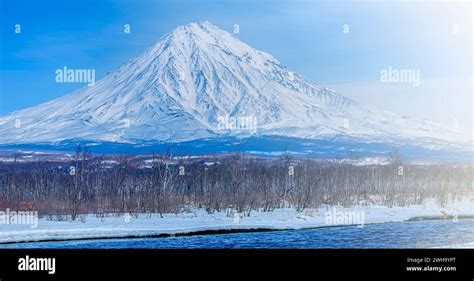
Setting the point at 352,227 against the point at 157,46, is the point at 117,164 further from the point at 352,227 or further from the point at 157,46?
the point at 352,227

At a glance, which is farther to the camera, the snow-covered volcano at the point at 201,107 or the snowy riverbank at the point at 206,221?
the snow-covered volcano at the point at 201,107

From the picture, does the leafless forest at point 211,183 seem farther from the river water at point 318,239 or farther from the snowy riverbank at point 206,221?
the river water at point 318,239

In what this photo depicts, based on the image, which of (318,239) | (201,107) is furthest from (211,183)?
(318,239)

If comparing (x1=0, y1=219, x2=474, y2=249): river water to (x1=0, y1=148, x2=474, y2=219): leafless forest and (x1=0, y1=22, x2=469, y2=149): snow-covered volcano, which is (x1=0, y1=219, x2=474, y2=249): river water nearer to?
(x1=0, y1=148, x2=474, y2=219): leafless forest

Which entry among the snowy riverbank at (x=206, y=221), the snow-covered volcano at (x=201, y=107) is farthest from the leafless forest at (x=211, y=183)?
the snow-covered volcano at (x=201, y=107)

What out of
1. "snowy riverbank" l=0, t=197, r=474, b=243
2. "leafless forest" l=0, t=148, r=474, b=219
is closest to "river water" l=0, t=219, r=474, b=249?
"snowy riverbank" l=0, t=197, r=474, b=243
